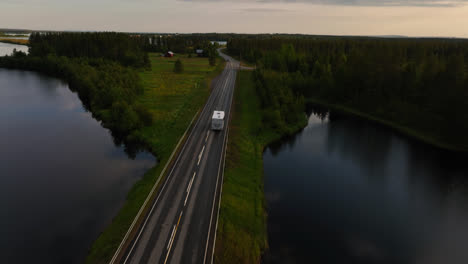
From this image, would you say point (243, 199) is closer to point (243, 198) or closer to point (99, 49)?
point (243, 198)

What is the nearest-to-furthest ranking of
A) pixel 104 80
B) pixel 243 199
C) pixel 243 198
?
pixel 243 199, pixel 243 198, pixel 104 80

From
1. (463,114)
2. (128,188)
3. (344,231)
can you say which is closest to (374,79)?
(463,114)

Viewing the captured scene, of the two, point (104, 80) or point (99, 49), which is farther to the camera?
point (99, 49)

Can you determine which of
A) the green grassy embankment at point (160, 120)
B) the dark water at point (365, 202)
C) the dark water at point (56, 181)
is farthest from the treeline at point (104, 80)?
the dark water at point (365, 202)

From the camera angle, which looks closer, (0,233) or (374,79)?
(0,233)

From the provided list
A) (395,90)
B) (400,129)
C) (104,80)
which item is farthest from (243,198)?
(104,80)

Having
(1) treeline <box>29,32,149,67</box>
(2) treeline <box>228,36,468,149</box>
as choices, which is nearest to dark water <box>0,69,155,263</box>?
(2) treeline <box>228,36,468,149</box>

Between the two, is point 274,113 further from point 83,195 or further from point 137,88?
point 137,88
